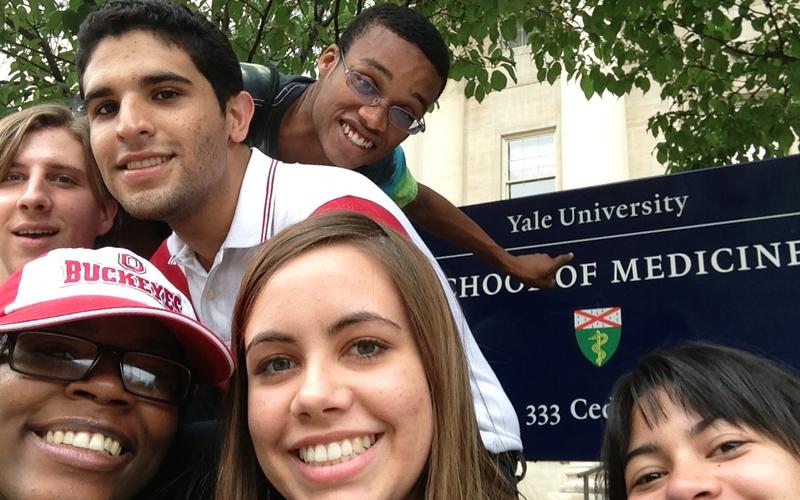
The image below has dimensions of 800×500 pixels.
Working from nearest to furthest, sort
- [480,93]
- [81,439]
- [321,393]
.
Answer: [321,393]
[81,439]
[480,93]

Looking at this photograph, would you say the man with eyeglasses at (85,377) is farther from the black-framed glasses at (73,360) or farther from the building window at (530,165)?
the building window at (530,165)

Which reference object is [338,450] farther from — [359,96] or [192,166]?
[359,96]

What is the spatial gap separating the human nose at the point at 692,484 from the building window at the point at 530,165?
10852mm

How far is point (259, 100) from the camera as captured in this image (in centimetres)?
302

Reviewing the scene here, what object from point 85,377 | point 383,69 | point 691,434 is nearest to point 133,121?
point 85,377

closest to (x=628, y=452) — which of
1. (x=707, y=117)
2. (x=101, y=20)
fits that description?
(x=101, y=20)

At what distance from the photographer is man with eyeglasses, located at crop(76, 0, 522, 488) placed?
82.8 inches

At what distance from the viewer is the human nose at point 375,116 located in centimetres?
296

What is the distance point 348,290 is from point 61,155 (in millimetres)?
1315

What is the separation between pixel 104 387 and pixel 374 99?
1.73m

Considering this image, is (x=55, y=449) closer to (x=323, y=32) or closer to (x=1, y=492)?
(x=1, y=492)

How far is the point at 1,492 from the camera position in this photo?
158cm

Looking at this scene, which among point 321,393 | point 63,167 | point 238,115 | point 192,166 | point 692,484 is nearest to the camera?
point 321,393

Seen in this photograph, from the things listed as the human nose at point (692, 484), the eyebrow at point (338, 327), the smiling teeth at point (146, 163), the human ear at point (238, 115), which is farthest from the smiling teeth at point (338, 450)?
the human ear at point (238, 115)
